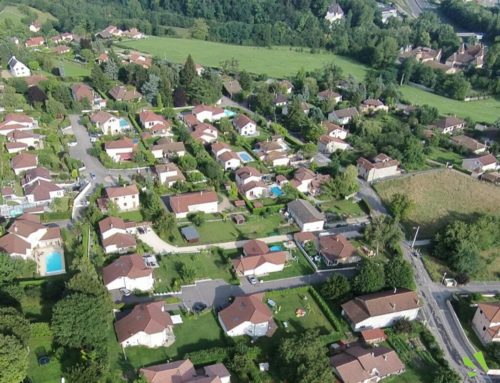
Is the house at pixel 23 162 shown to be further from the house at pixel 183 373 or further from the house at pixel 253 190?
the house at pixel 183 373

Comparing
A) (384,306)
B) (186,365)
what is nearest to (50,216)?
(186,365)

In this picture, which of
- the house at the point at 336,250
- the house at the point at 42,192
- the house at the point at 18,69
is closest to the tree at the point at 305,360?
the house at the point at 336,250

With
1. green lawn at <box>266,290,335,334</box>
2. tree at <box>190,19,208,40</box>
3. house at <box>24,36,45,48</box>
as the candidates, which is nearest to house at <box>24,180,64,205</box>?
green lawn at <box>266,290,335,334</box>

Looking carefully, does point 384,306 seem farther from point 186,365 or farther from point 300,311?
point 186,365

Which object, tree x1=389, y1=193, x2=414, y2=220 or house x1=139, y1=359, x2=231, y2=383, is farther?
tree x1=389, y1=193, x2=414, y2=220

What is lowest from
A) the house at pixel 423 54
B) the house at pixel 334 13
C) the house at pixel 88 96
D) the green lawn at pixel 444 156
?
the green lawn at pixel 444 156

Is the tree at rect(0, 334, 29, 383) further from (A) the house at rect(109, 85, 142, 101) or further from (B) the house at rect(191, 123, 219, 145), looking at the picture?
(A) the house at rect(109, 85, 142, 101)
